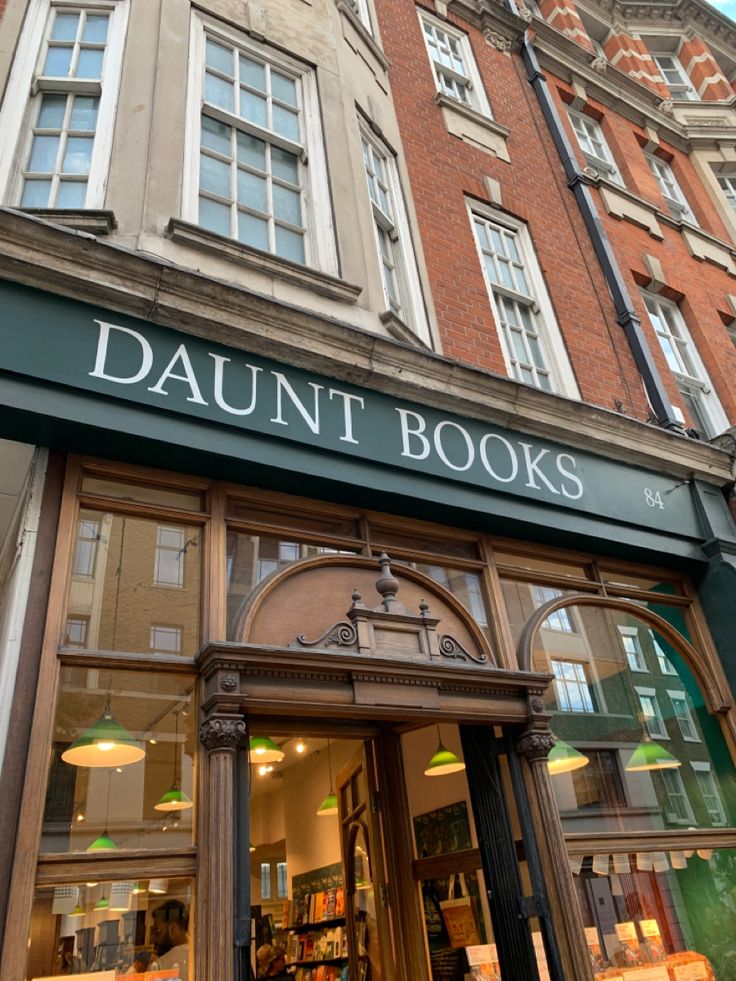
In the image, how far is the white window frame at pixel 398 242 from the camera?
22.7ft

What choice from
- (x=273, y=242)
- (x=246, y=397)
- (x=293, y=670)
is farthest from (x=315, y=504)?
(x=273, y=242)

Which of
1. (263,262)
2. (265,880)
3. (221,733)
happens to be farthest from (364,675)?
(265,880)

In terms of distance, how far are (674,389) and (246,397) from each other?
6.03 metres

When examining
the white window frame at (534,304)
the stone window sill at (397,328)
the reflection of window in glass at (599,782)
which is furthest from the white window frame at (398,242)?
the reflection of window in glass at (599,782)

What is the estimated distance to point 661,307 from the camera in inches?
408

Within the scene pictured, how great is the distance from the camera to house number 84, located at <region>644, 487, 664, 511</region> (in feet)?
21.8

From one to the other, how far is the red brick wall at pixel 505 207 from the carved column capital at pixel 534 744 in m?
3.52

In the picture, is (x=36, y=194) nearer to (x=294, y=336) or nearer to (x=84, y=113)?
(x=84, y=113)

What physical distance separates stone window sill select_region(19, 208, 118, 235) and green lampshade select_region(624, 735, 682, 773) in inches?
203

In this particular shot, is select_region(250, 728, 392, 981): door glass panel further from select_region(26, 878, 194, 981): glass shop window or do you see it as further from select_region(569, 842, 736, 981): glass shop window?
select_region(26, 878, 194, 981): glass shop window

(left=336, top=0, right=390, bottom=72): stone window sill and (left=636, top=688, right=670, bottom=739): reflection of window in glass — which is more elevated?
(left=336, top=0, right=390, bottom=72): stone window sill

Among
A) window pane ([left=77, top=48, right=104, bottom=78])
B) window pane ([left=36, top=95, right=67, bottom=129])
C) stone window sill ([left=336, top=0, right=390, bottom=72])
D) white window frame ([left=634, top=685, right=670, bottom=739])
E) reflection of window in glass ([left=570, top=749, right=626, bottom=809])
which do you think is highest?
stone window sill ([left=336, top=0, right=390, bottom=72])

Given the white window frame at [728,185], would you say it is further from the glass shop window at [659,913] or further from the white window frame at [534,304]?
the glass shop window at [659,913]

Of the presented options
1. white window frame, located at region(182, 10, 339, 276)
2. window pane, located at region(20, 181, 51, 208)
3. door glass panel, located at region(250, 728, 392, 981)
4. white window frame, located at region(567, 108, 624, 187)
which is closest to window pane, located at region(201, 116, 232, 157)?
white window frame, located at region(182, 10, 339, 276)
